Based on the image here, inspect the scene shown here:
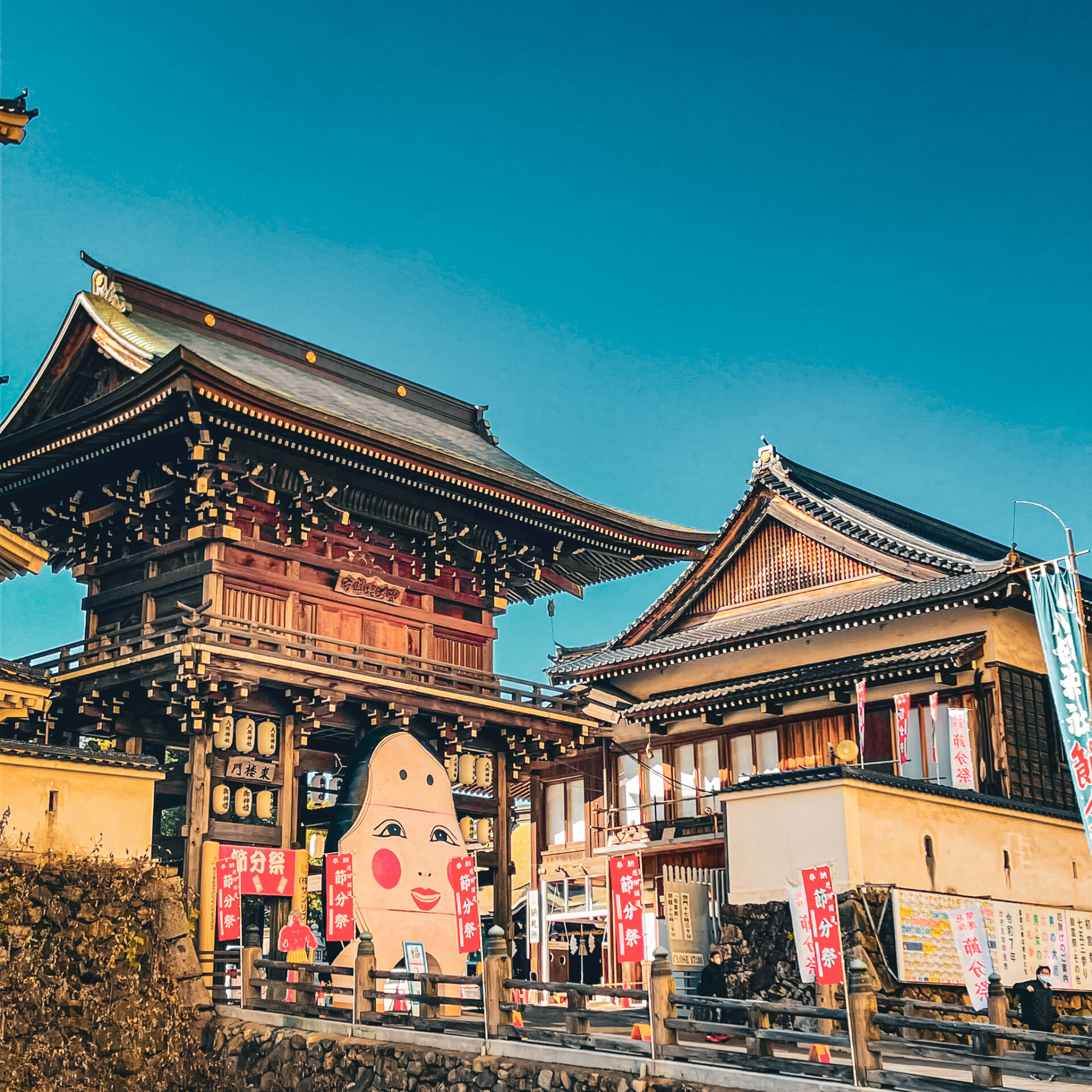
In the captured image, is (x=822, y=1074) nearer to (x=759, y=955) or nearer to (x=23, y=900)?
(x=759, y=955)

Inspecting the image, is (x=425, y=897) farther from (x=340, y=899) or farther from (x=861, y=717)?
(x=861, y=717)

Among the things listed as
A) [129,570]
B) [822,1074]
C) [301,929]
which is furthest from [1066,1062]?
[129,570]

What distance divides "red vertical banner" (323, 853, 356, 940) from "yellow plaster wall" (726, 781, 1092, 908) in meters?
6.34

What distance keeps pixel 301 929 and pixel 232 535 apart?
6.53m

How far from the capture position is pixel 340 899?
21.3 meters

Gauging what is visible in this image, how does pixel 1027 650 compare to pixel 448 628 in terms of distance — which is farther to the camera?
pixel 1027 650

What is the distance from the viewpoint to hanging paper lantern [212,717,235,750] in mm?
21125

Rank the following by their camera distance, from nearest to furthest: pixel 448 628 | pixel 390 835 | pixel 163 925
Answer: pixel 163 925
pixel 390 835
pixel 448 628

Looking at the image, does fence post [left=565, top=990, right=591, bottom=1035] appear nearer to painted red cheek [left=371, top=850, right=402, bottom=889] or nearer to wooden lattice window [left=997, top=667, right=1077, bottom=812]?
painted red cheek [left=371, top=850, right=402, bottom=889]

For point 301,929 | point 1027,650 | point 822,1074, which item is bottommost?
point 822,1074

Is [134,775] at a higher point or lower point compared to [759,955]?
higher

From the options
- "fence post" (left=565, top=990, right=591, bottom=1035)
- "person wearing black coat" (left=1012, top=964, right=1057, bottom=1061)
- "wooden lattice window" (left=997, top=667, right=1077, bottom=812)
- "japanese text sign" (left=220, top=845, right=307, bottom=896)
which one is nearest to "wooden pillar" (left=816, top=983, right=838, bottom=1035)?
"person wearing black coat" (left=1012, top=964, right=1057, bottom=1061)

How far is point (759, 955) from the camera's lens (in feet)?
69.2

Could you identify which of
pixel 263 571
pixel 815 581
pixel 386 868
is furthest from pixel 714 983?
pixel 815 581
